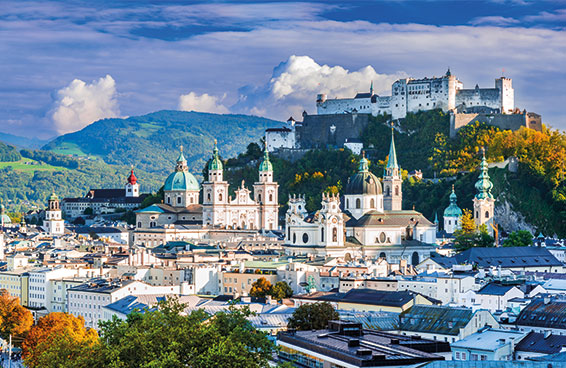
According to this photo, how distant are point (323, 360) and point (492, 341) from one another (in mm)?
11043

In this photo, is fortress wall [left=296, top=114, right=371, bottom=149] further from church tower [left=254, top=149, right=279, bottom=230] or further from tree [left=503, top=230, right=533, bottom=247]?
tree [left=503, top=230, right=533, bottom=247]

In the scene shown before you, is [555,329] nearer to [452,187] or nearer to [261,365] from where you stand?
[261,365]

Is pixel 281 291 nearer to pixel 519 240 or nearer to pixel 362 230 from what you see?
pixel 362 230

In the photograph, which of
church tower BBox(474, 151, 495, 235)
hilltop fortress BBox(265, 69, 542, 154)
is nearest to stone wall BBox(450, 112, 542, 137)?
hilltop fortress BBox(265, 69, 542, 154)

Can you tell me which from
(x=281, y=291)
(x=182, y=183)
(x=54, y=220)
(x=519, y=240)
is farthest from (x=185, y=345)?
(x=54, y=220)

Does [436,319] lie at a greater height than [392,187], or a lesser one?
lesser

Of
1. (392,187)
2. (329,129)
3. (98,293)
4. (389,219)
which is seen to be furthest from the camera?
(329,129)

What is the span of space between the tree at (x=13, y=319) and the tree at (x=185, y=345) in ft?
96.1

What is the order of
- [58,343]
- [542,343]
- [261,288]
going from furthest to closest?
[261,288] < [542,343] < [58,343]

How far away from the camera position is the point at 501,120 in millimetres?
143500

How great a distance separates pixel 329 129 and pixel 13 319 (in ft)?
277

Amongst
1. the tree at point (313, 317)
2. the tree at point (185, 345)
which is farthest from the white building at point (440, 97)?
the tree at point (185, 345)

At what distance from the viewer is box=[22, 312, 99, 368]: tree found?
51469 millimetres

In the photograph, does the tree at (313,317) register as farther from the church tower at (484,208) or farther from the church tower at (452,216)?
the church tower at (452,216)
